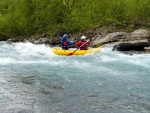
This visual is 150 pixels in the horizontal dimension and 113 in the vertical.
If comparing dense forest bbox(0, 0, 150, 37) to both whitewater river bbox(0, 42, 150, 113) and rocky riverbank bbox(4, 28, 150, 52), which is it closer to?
rocky riverbank bbox(4, 28, 150, 52)

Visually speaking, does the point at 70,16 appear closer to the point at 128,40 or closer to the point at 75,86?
the point at 128,40

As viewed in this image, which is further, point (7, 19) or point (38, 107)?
point (7, 19)

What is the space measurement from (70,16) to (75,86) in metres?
25.9

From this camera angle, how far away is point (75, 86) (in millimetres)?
11914

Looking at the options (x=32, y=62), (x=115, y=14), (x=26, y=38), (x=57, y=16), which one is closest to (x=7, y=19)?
(x=26, y=38)

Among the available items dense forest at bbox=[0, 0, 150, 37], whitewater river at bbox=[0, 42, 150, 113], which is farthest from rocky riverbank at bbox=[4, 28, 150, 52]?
whitewater river at bbox=[0, 42, 150, 113]

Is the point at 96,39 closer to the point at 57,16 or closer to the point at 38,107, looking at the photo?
the point at 57,16

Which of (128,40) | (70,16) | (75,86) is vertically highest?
(70,16)

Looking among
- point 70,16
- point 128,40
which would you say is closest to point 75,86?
point 128,40

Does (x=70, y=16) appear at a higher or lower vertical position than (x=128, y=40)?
higher

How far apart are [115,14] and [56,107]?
24311 millimetres

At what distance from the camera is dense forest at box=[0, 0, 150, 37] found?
3105 centimetres

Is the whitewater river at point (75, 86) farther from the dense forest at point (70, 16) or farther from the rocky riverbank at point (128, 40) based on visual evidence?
the dense forest at point (70, 16)

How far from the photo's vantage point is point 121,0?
32281 millimetres
